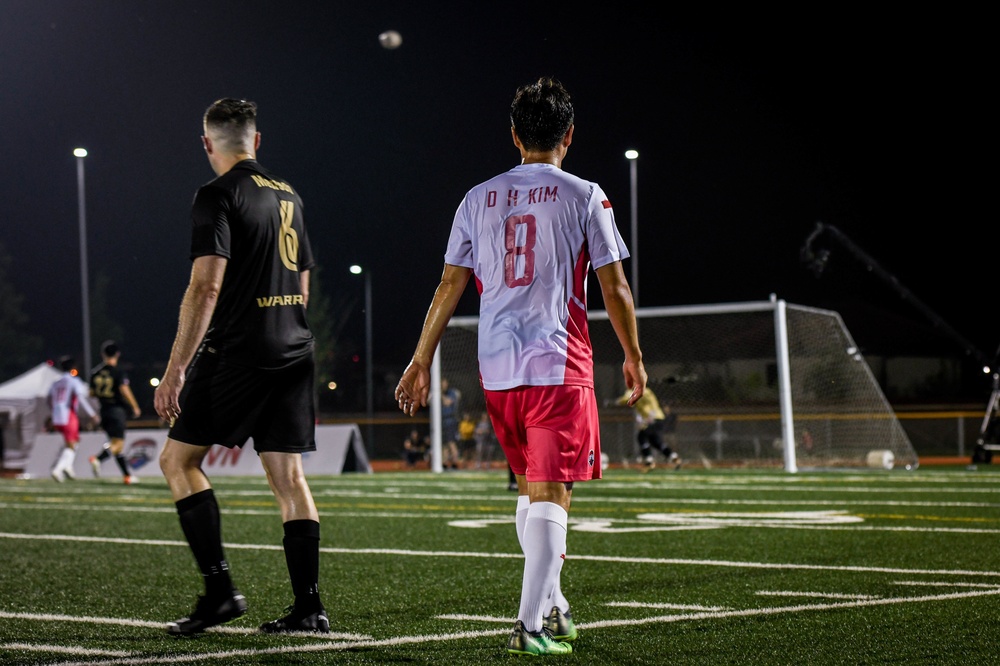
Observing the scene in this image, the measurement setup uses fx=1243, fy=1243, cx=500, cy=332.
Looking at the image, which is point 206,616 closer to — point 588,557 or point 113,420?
point 588,557

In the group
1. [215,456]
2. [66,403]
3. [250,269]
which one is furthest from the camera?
[215,456]

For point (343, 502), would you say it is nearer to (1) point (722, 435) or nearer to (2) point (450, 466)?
(2) point (450, 466)

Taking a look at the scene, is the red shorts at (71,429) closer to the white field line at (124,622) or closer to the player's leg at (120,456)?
the player's leg at (120,456)

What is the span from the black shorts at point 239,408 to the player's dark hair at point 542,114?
4.28 feet

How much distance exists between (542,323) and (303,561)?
4.51 feet

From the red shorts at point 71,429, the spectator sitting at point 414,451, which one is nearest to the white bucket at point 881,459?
the spectator sitting at point 414,451

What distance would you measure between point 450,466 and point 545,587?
827 inches

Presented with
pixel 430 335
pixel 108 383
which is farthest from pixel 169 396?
pixel 108 383

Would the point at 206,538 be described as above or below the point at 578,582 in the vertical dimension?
above

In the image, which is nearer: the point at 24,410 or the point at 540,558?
the point at 540,558

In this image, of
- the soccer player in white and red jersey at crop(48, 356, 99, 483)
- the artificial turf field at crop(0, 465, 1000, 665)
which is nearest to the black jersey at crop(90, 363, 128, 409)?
the soccer player in white and red jersey at crop(48, 356, 99, 483)

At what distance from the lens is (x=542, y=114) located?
13.7ft

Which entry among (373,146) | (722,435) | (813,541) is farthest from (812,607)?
(373,146)

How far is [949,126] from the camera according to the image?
38781 millimetres
